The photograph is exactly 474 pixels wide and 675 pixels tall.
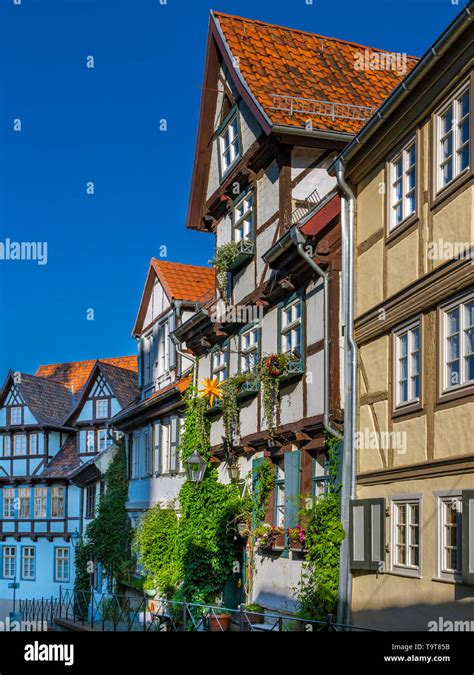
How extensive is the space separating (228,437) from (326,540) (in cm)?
591

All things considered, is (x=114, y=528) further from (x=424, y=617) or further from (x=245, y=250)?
(x=424, y=617)

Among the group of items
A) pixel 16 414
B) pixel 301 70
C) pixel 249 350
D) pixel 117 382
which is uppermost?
pixel 301 70

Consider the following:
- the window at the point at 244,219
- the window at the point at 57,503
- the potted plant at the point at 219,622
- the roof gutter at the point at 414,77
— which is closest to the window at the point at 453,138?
the roof gutter at the point at 414,77

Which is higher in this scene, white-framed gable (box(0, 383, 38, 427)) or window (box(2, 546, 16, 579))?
white-framed gable (box(0, 383, 38, 427))

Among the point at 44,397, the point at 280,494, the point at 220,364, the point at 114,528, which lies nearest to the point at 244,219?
the point at 220,364

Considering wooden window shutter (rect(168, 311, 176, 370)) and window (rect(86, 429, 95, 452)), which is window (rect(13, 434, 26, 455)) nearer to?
window (rect(86, 429, 95, 452))

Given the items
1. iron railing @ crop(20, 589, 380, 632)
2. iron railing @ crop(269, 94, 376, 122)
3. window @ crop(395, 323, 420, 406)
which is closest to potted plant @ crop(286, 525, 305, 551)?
iron railing @ crop(20, 589, 380, 632)

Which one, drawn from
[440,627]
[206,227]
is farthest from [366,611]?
[206,227]

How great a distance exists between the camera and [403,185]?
547 inches

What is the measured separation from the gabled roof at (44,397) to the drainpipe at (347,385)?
103ft

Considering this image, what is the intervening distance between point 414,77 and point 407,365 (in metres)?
3.66

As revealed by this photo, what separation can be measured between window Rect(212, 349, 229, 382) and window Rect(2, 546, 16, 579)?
25.2 meters

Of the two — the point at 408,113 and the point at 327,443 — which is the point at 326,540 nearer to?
the point at 327,443

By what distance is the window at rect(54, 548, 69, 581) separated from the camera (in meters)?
42.5
